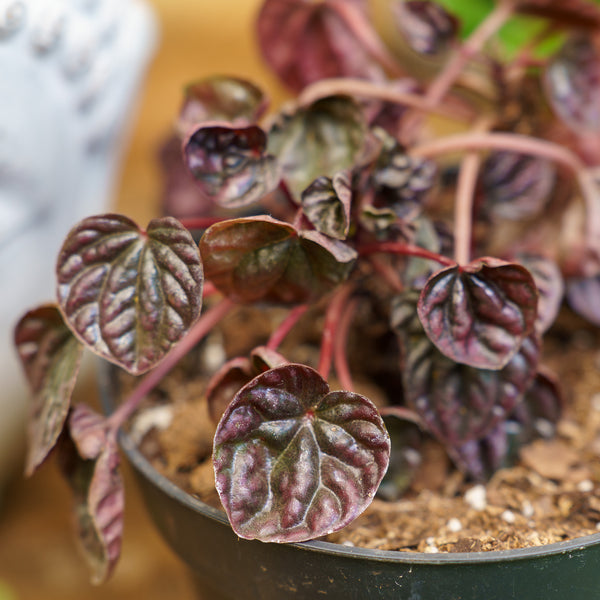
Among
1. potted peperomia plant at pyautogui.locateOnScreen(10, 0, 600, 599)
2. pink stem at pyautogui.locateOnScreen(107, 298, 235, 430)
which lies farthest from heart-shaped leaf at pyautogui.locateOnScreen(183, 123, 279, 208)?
pink stem at pyautogui.locateOnScreen(107, 298, 235, 430)

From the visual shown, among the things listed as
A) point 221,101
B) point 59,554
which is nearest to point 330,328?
point 221,101

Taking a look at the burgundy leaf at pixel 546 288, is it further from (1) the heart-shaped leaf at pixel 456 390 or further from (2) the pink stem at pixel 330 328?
(2) the pink stem at pixel 330 328

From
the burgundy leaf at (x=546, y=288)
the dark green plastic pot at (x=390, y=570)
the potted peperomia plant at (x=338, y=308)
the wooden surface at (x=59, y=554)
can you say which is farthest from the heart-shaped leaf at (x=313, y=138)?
the wooden surface at (x=59, y=554)

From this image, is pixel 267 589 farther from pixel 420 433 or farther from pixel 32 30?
pixel 32 30

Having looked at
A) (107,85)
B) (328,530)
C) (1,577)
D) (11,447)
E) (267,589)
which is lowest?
(1,577)

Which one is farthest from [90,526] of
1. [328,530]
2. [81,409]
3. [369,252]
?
[369,252]

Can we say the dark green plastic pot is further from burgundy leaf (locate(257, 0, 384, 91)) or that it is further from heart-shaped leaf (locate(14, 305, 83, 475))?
burgundy leaf (locate(257, 0, 384, 91))
